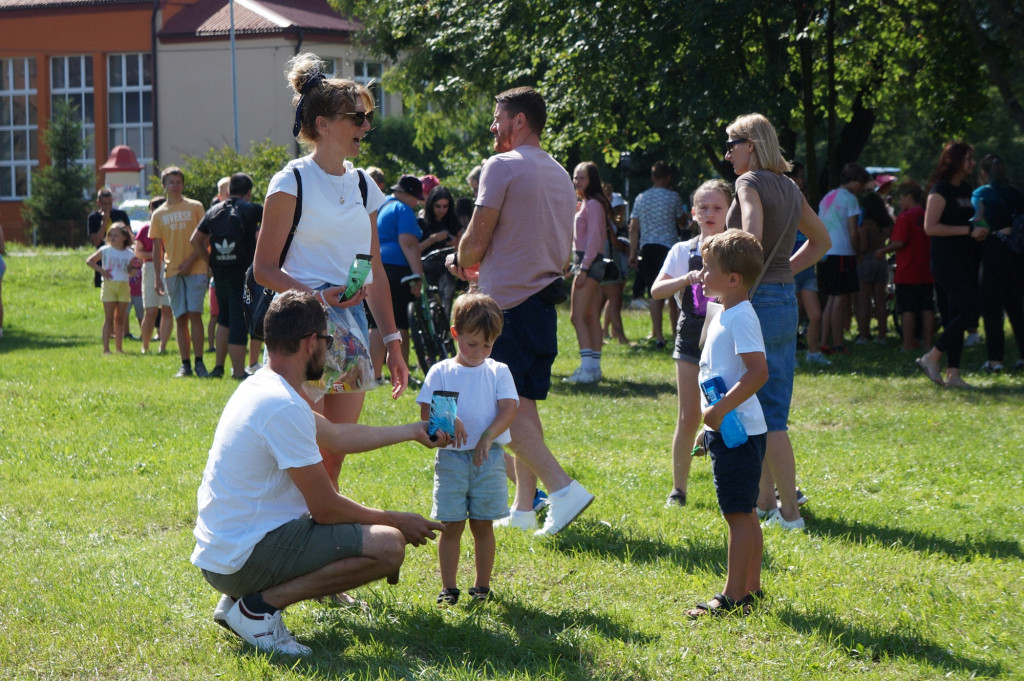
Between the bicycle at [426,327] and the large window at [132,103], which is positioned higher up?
the large window at [132,103]

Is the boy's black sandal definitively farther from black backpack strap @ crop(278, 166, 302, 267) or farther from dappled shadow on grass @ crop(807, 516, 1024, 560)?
dappled shadow on grass @ crop(807, 516, 1024, 560)

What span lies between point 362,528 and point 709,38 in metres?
10.7

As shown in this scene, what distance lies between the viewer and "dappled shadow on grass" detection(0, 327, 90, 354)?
15258 mm

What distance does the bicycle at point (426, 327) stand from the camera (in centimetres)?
1081

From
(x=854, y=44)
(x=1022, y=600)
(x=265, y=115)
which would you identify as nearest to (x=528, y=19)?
(x=854, y=44)

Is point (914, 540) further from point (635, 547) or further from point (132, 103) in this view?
point (132, 103)

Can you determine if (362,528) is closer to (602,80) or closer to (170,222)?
(170,222)

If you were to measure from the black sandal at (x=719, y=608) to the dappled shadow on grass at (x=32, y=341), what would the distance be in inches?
500

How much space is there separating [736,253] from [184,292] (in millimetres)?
8940

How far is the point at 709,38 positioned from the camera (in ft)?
43.6

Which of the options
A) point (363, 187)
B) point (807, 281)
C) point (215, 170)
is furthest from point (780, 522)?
point (215, 170)

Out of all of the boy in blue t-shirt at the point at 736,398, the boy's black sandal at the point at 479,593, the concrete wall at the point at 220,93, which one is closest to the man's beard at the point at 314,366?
the boy's black sandal at the point at 479,593

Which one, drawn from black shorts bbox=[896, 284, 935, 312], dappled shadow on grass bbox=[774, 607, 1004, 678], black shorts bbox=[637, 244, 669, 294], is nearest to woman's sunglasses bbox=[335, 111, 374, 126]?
dappled shadow on grass bbox=[774, 607, 1004, 678]

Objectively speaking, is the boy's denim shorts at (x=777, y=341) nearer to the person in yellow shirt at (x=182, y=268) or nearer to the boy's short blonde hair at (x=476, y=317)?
the boy's short blonde hair at (x=476, y=317)
